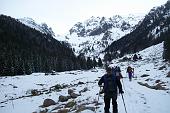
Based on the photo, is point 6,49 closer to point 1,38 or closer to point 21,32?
point 1,38

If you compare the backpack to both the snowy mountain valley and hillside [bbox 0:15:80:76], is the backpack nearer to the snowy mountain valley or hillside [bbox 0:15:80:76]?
the snowy mountain valley

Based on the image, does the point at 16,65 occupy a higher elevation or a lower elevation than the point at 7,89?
higher

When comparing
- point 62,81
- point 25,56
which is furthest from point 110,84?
point 25,56

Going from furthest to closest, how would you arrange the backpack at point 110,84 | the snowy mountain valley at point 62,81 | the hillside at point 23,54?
the hillside at point 23,54 → the snowy mountain valley at point 62,81 → the backpack at point 110,84

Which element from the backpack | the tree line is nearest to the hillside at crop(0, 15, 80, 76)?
the tree line

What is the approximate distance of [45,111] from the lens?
65.0ft

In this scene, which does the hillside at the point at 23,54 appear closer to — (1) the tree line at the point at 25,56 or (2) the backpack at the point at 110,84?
(1) the tree line at the point at 25,56

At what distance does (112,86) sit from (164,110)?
15.5 feet

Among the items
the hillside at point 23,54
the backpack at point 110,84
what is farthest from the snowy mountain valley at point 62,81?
the backpack at point 110,84

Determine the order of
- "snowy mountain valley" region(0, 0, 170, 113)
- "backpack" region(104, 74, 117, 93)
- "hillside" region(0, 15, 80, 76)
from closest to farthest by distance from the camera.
A: "backpack" region(104, 74, 117, 93) < "snowy mountain valley" region(0, 0, 170, 113) < "hillside" region(0, 15, 80, 76)

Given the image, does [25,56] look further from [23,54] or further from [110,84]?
[110,84]

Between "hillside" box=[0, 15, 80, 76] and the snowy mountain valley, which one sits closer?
the snowy mountain valley

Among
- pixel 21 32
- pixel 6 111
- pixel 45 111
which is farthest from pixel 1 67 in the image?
pixel 21 32

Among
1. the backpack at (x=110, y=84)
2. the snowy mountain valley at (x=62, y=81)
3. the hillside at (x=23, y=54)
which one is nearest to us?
the backpack at (x=110, y=84)
